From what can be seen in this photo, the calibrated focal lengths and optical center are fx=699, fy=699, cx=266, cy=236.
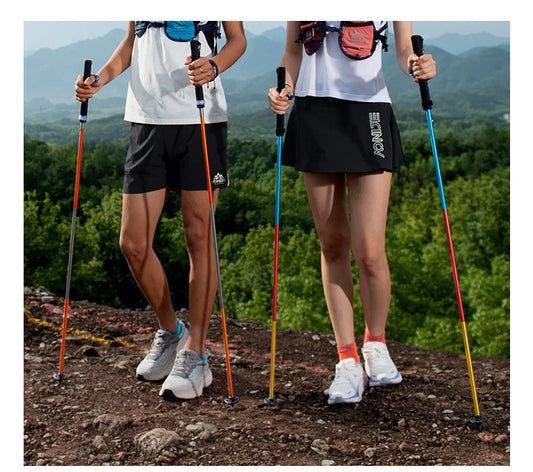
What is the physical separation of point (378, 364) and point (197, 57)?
2.11 meters

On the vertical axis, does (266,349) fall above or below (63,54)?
below

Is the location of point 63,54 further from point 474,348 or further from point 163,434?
point 163,434

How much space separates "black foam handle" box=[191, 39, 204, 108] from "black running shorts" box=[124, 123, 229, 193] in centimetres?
20

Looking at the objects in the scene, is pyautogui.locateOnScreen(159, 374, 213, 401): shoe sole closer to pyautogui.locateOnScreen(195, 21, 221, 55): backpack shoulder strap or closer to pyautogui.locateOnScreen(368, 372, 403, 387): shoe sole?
pyautogui.locateOnScreen(368, 372, 403, 387): shoe sole

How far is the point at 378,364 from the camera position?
429 centimetres

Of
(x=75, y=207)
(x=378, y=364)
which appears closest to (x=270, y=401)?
(x=378, y=364)

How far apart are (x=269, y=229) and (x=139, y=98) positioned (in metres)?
27.4

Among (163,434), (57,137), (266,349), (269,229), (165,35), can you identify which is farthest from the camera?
(269,229)

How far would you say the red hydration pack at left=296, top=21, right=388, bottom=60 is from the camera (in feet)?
12.4

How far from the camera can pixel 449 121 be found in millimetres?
41500

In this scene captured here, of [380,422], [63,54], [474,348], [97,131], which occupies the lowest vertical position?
[474,348]

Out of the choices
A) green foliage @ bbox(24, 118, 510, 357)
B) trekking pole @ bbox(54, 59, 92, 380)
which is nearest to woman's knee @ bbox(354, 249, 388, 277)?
trekking pole @ bbox(54, 59, 92, 380)

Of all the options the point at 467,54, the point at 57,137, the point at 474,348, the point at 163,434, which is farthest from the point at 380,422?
the point at 467,54

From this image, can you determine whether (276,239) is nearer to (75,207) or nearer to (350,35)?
(350,35)
